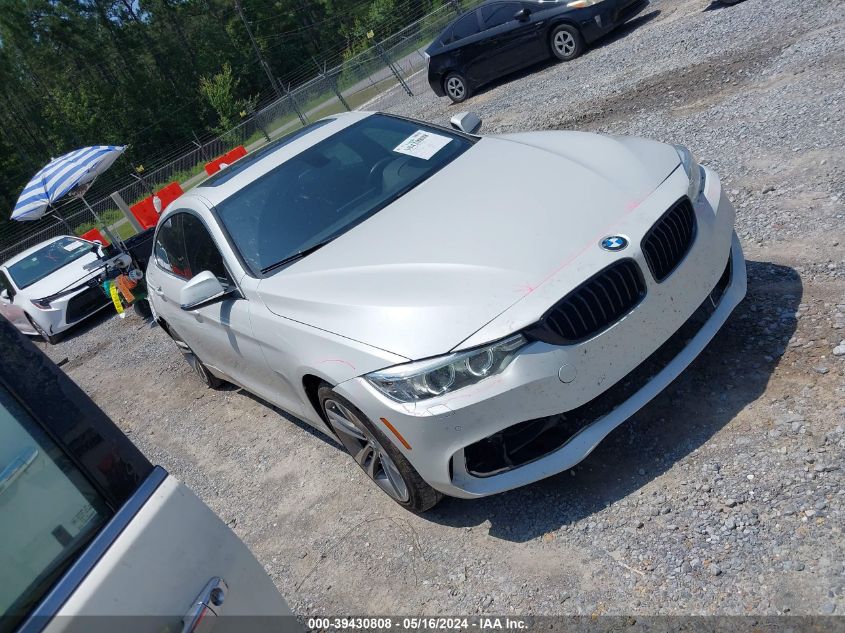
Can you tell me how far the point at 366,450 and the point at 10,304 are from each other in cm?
1075

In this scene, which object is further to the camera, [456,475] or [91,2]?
[91,2]

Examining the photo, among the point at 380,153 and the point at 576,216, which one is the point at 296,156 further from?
the point at 576,216

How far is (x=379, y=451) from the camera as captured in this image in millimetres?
3443

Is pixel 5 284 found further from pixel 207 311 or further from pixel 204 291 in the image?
pixel 204 291

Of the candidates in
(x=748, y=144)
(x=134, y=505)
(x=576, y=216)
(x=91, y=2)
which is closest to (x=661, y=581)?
(x=576, y=216)

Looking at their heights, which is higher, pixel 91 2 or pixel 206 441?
pixel 91 2

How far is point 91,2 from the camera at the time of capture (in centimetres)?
5234

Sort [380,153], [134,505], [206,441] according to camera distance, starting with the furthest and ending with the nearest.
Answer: [206,441], [380,153], [134,505]

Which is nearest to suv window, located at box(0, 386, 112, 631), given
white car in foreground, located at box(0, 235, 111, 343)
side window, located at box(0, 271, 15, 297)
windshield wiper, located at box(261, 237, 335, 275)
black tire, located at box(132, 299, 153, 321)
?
windshield wiper, located at box(261, 237, 335, 275)

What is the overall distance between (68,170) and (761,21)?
9934 millimetres

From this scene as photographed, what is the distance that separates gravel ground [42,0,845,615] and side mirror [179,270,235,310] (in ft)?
4.17

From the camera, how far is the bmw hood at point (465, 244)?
10.1 ft

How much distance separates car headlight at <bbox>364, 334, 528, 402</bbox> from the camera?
116 inches

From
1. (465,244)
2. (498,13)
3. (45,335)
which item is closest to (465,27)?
(498,13)
